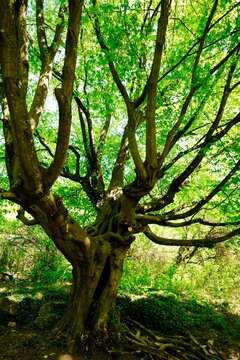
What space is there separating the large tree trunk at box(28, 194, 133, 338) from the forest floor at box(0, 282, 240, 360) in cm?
31

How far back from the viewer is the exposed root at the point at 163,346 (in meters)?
5.39

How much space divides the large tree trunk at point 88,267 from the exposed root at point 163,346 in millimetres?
764

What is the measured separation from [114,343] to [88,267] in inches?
59.7

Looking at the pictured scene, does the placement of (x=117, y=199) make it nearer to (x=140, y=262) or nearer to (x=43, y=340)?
(x=43, y=340)

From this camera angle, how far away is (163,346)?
573cm

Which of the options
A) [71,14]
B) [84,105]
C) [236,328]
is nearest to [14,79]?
[71,14]

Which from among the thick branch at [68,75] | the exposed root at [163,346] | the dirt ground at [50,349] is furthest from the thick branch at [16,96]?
the exposed root at [163,346]

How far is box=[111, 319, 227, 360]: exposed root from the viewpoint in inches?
212

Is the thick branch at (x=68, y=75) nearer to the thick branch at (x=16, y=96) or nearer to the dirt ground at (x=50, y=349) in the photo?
the thick branch at (x=16, y=96)

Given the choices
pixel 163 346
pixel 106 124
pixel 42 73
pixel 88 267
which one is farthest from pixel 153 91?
pixel 106 124

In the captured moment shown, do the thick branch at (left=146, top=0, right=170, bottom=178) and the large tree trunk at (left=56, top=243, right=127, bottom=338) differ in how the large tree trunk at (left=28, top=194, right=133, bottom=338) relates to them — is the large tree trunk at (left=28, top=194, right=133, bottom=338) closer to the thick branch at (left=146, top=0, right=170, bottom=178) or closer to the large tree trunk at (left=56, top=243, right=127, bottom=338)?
the large tree trunk at (left=56, top=243, right=127, bottom=338)

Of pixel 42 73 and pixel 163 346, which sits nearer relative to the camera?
pixel 42 73

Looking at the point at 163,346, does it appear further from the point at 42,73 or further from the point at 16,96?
the point at 42,73

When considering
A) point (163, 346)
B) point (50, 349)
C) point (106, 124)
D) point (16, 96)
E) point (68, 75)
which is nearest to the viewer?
point (16, 96)
